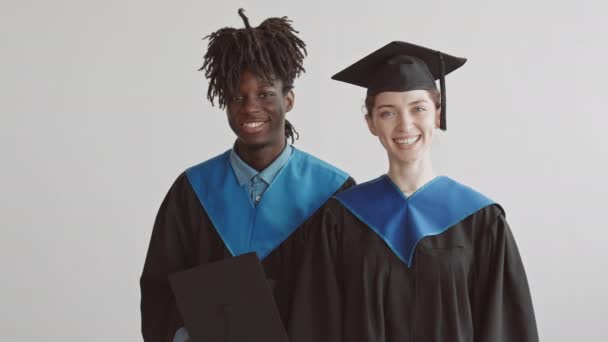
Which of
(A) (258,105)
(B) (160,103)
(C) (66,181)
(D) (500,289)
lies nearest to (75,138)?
(C) (66,181)

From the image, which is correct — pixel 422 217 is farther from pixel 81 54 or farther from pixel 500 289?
pixel 81 54

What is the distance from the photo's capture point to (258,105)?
93.7 inches

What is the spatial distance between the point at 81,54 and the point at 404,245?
94.2 inches

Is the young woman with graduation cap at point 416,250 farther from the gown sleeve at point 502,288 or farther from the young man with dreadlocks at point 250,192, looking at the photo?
the young man with dreadlocks at point 250,192

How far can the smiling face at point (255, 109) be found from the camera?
239cm

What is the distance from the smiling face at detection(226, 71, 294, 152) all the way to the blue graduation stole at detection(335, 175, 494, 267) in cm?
32

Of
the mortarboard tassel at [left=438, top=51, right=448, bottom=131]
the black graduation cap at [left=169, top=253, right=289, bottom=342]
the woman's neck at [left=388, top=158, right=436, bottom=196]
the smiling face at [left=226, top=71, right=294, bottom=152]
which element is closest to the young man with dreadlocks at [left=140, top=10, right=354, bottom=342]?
the smiling face at [left=226, top=71, right=294, bottom=152]

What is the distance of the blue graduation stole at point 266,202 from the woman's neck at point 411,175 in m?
0.27

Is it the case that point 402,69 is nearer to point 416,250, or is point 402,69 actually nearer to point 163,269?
point 416,250

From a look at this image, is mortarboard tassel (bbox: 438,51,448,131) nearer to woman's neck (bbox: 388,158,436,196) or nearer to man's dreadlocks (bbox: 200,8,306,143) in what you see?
woman's neck (bbox: 388,158,436,196)

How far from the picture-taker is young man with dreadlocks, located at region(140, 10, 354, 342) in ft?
7.88

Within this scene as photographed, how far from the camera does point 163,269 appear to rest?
101 inches

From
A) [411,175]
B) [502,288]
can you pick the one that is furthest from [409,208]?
[502,288]

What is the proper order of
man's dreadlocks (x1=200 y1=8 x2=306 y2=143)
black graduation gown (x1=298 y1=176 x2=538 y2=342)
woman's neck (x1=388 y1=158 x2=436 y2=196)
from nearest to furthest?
black graduation gown (x1=298 y1=176 x2=538 y2=342)
woman's neck (x1=388 y1=158 x2=436 y2=196)
man's dreadlocks (x1=200 y1=8 x2=306 y2=143)
